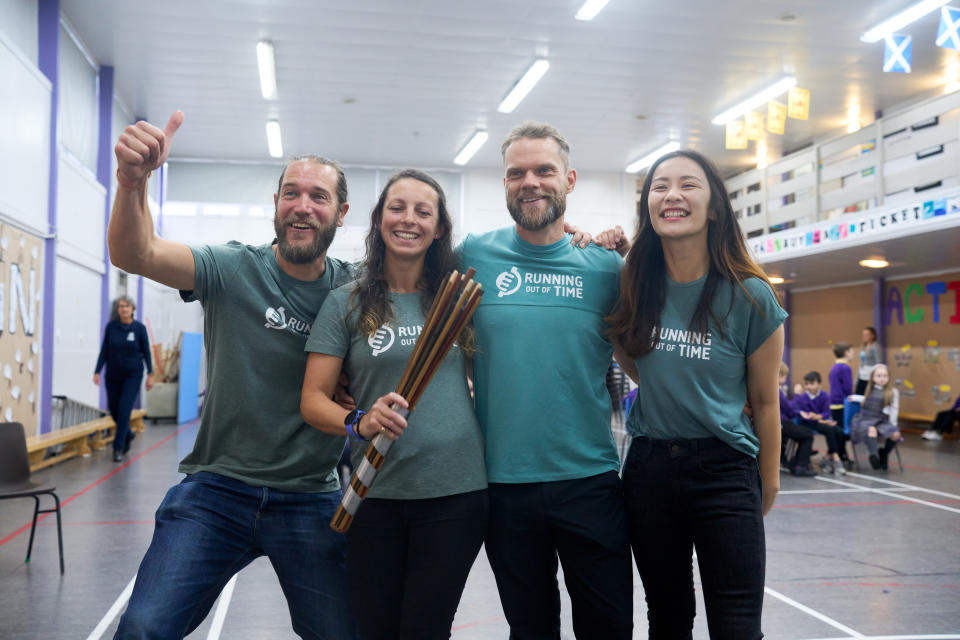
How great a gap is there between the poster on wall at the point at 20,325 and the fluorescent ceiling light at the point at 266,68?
391cm

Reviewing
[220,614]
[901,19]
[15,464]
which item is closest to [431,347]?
[220,614]

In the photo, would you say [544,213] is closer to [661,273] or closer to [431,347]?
[661,273]

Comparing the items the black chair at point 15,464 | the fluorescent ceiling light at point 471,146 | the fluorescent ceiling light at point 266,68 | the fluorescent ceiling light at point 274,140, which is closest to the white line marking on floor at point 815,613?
the black chair at point 15,464

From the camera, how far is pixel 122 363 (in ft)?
27.7

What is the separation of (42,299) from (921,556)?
838 cm

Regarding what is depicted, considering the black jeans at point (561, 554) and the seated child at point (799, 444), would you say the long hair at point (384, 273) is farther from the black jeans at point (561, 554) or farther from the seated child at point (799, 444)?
the seated child at point (799, 444)

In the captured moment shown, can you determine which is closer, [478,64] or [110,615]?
[110,615]

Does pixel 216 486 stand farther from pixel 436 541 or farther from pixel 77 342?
pixel 77 342

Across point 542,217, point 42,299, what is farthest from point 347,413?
point 42,299

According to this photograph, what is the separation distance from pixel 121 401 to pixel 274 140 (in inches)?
304

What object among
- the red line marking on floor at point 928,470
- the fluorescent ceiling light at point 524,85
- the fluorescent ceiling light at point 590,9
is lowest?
the red line marking on floor at point 928,470

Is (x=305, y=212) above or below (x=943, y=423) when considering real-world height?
above

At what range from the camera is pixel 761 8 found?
908cm

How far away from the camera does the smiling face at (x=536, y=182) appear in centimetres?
224
